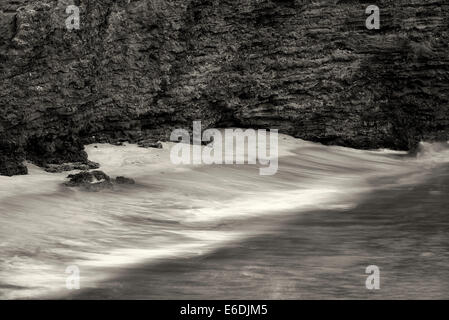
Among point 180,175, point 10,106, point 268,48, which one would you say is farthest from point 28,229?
point 268,48

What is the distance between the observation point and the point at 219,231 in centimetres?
977

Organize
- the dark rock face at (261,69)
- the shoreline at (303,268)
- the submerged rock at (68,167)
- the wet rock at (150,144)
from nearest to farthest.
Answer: the shoreline at (303,268), the submerged rock at (68,167), the wet rock at (150,144), the dark rock face at (261,69)

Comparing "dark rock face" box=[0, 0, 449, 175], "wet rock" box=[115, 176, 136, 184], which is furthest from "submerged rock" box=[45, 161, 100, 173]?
"dark rock face" box=[0, 0, 449, 175]

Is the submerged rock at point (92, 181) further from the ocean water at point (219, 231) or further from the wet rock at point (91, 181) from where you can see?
the ocean water at point (219, 231)

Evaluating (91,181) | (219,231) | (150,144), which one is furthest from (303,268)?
(150,144)

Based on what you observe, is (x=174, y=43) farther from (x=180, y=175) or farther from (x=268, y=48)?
(x=180, y=175)

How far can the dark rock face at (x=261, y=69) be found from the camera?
15008mm

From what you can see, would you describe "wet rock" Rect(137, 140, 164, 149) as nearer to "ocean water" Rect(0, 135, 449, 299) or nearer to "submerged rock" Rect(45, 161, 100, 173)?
"ocean water" Rect(0, 135, 449, 299)

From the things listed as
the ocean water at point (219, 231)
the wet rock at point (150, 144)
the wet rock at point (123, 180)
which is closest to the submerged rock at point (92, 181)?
the wet rock at point (123, 180)

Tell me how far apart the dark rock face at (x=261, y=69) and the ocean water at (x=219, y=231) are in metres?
1.32

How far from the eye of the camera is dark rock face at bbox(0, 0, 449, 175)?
1501 centimetres

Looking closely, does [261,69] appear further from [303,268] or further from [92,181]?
[303,268]

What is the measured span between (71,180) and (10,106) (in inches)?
116

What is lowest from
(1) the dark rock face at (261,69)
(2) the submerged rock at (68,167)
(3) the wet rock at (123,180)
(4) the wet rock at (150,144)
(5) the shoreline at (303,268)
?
(5) the shoreline at (303,268)
